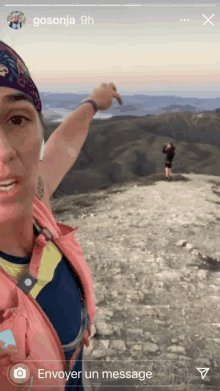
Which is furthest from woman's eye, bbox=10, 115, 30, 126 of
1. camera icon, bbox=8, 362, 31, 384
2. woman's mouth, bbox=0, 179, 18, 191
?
camera icon, bbox=8, 362, 31, 384

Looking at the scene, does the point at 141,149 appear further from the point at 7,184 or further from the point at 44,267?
the point at 7,184

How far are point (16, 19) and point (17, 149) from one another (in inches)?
19.0

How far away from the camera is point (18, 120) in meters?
0.75

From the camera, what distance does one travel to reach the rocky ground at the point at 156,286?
2545 mm

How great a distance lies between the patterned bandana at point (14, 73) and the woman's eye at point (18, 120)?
65mm

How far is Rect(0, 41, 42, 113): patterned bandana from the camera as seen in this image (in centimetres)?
73

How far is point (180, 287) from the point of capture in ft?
11.7

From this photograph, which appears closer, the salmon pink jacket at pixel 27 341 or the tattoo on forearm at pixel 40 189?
the salmon pink jacket at pixel 27 341

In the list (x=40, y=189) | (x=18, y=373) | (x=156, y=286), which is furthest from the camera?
(x=156, y=286)

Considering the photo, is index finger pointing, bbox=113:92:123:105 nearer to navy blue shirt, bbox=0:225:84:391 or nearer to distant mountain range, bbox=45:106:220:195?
navy blue shirt, bbox=0:225:84:391

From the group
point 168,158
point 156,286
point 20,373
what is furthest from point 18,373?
point 168,158

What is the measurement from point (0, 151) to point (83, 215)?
5.39 m

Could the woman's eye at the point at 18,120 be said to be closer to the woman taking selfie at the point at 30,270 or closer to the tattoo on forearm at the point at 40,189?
the woman taking selfie at the point at 30,270

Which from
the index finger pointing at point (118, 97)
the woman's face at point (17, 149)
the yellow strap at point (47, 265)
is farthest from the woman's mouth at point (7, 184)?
the index finger pointing at point (118, 97)
